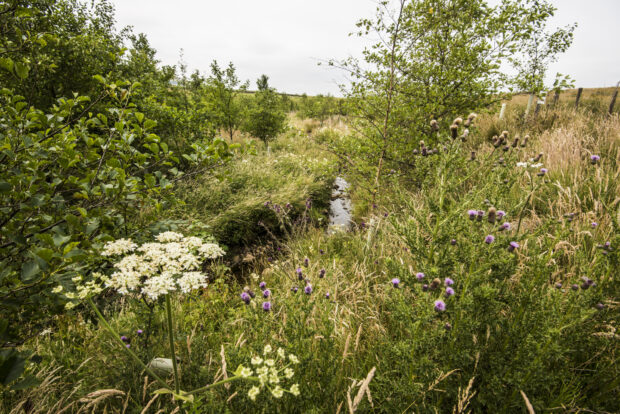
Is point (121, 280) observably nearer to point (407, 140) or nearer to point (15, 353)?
point (15, 353)

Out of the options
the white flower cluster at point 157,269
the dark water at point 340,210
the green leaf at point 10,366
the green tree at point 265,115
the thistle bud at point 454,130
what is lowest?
the dark water at point 340,210

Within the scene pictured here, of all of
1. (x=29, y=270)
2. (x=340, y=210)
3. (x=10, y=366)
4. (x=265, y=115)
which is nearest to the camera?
(x=10, y=366)

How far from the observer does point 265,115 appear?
31.6ft

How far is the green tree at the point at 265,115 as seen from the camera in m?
9.54

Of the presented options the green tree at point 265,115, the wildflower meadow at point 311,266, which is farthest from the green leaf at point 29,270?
the green tree at point 265,115

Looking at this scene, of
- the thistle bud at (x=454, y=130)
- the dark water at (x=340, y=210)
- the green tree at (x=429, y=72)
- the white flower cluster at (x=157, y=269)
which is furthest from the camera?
the dark water at (x=340, y=210)

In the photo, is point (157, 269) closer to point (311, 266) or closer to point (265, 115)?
point (311, 266)

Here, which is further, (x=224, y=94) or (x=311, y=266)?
(x=224, y=94)

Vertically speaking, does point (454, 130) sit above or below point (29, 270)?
above

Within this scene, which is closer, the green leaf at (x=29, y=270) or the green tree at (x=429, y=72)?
the green leaf at (x=29, y=270)

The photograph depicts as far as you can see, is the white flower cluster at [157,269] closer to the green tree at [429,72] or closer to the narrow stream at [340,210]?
the green tree at [429,72]

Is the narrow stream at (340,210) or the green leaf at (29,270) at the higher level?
the green leaf at (29,270)

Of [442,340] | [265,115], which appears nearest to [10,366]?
[442,340]

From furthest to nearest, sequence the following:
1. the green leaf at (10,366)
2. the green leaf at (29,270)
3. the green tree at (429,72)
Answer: the green tree at (429,72), the green leaf at (29,270), the green leaf at (10,366)
